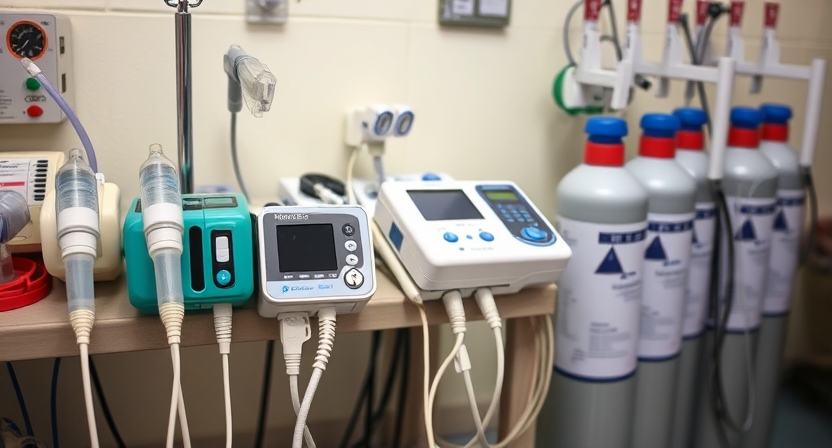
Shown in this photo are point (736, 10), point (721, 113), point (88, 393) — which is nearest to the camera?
point (88, 393)

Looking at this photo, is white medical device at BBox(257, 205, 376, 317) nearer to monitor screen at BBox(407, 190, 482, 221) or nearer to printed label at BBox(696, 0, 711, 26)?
monitor screen at BBox(407, 190, 482, 221)

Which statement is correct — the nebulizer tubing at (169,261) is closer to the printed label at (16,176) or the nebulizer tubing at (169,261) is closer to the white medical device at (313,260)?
the white medical device at (313,260)

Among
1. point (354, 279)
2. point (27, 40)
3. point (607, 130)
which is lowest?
point (354, 279)

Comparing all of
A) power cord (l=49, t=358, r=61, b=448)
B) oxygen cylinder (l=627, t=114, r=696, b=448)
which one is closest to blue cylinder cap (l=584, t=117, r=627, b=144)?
oxygen cylinder (l=627, t=114, r=696, b=448)

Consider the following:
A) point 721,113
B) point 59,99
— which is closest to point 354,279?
point 59,99

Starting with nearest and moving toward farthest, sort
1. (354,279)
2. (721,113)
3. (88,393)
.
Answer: (88,393) < (354,279) < (721,113)

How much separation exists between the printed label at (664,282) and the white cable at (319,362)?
0.61 metres

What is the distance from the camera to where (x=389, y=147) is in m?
1.32

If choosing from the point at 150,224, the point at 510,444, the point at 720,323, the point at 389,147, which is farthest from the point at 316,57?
the point at 720,323

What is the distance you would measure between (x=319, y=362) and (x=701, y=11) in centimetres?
102

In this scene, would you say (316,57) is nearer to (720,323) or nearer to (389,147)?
(389,147)

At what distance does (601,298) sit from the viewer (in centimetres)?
112

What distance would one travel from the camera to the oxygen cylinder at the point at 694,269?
4.22ft

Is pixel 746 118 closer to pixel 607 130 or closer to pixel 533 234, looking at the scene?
pixel 607 130
